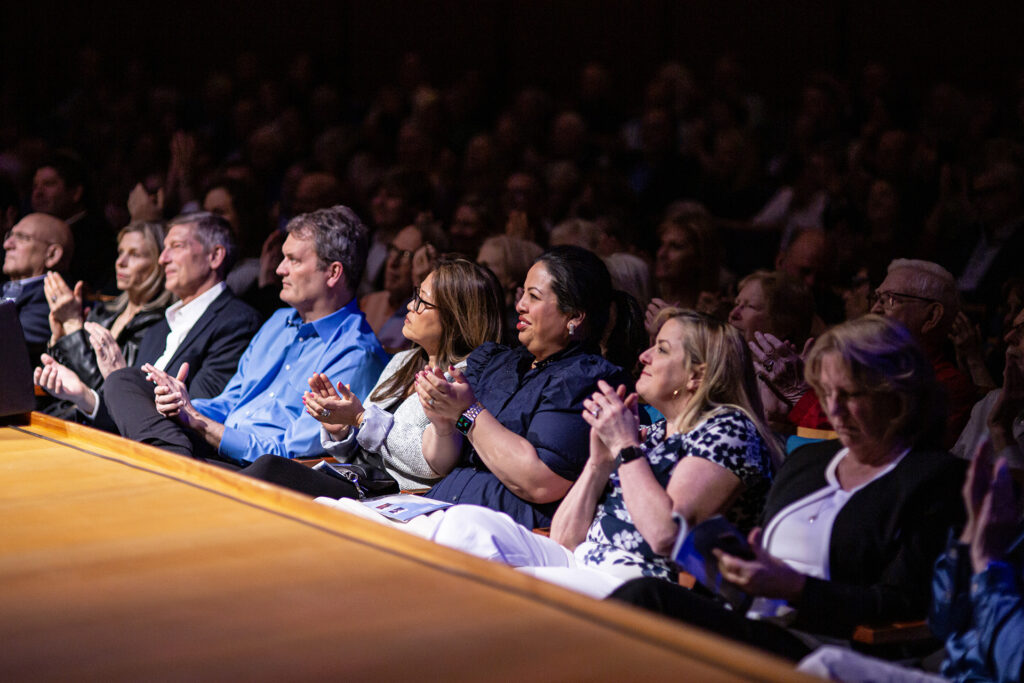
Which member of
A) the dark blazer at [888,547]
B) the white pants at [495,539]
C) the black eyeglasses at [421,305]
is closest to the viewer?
the dark blazer at [888,547]

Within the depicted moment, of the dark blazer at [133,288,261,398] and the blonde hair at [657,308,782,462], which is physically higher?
the blonde hair at [657,308,782,462]

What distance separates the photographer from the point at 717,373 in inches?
89.7

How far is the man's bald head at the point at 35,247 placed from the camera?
4539mm

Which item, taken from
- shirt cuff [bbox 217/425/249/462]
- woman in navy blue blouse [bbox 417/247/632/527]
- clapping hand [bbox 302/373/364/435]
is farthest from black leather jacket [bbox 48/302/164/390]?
woman in navy blue blouse [bbox 417/247/632/527]

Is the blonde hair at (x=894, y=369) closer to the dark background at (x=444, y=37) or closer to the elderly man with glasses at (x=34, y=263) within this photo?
the elderly man with glasses at (x=34, y=263)

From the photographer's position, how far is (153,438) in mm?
3354

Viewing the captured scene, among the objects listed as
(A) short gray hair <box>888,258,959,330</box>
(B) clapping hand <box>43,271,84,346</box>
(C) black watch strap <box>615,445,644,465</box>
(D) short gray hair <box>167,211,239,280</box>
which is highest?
(A) short gray hair <box>888,258,959,330</box>

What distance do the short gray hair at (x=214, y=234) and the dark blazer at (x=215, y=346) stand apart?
194 millimetres

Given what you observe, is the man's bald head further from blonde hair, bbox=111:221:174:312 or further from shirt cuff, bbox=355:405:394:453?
shirt cuff, bbox=355:405:394:453

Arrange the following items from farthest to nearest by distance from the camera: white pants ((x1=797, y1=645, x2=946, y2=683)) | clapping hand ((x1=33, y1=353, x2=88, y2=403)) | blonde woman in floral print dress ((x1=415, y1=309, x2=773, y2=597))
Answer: clapping hand ((x1=33, y1=353, x2=88, y2=403))
blonde woman in floral print dress ((x1=415, y1=309, x2=773, y2=597))
white pants ((x1=797, y1=645, x2=946, y2=683))

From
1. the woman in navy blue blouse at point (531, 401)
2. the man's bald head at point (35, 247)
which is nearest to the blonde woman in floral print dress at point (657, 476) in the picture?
the woman in navy blue blouse at point (531, 401)

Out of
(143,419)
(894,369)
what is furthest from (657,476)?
(143,419)

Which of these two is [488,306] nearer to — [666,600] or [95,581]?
[666,600]

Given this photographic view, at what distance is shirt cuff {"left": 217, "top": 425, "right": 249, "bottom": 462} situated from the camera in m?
3.36
